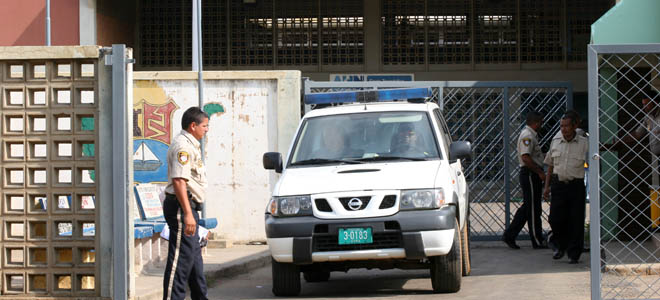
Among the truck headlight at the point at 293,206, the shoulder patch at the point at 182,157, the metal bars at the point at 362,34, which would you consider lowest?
the truck headlight at the point at 293,206

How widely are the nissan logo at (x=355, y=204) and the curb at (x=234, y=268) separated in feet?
6.77

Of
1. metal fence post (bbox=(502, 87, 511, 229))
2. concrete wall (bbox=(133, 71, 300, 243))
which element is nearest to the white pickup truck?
concrete wall (bbox=(133, 71, 300, 243))

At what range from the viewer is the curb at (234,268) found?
11795mm

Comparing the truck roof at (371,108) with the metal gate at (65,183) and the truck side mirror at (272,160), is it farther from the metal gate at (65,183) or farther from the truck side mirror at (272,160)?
the metal gate at (65,183)

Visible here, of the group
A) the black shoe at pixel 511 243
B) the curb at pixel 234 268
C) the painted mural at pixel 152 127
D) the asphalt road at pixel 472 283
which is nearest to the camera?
the asphalt road at pixel 472 283

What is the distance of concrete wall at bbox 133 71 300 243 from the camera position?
51.8 ft

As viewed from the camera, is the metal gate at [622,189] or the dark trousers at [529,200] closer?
the metal gate at [622,189]

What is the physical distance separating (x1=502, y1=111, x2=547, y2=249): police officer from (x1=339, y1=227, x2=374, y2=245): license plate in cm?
525

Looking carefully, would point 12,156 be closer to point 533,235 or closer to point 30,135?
point 30,135

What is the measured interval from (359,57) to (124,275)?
19329mm

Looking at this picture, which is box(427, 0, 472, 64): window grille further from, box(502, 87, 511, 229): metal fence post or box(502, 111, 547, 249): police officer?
box(502, 111, 547, 249): police officer

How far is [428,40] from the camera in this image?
27953 mm

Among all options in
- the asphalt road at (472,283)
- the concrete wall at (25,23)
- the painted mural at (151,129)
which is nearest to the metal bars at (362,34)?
the concrete wall at (25,23)

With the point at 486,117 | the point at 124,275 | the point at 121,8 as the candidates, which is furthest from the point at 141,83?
the point at 121,8
